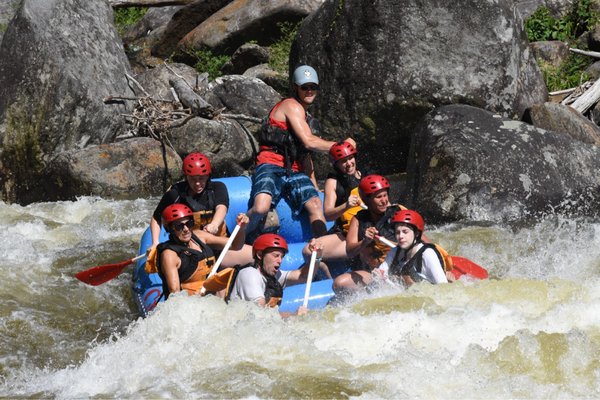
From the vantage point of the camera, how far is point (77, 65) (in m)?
11.6

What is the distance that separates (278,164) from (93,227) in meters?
2.79

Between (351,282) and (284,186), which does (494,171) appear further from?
(351,282)

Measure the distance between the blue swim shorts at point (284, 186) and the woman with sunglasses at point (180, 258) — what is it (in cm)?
99

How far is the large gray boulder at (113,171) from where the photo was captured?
417 inches

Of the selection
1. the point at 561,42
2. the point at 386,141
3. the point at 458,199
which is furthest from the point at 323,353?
the point at 561,42

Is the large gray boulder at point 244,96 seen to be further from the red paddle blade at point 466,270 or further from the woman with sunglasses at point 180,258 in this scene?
the red paddle blade at point 466,270

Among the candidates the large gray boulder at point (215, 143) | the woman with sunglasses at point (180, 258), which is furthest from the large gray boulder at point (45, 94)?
the woman with sunglasses at point (180, 258)

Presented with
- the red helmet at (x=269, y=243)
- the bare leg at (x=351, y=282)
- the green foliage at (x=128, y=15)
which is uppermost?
the green foliage at (x=128, y=15)

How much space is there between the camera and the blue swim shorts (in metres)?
7.52

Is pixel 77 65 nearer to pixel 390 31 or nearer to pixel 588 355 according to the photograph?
pixel 390 31

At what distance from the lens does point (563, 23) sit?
14008 mm

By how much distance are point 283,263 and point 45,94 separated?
542cm

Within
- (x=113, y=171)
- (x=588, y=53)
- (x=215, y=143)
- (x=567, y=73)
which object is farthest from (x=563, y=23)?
(x=113, y=171)

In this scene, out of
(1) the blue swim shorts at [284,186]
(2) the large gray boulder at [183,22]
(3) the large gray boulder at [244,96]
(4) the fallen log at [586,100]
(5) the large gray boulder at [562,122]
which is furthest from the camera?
(2) the large gray boulder at [183,22]
